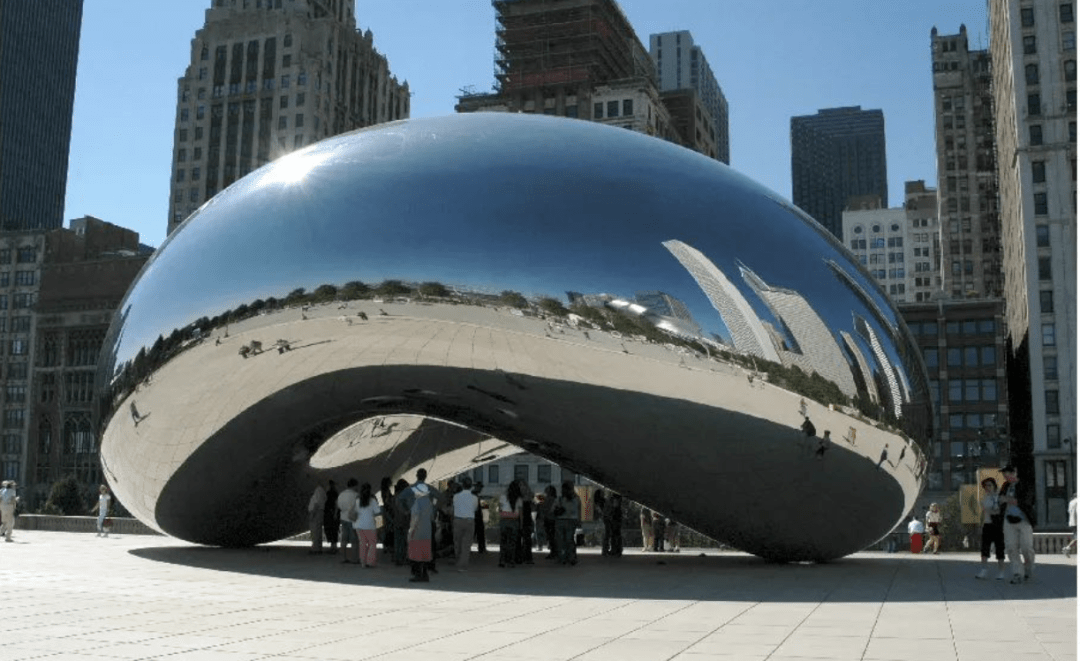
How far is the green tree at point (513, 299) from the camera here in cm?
1198

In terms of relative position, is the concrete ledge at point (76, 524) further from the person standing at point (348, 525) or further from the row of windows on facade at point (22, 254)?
the row of windows on facade at point (22, 254)

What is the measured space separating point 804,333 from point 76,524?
82.8 feet

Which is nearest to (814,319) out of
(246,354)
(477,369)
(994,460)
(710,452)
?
(710,452)

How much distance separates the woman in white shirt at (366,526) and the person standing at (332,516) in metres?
2.26

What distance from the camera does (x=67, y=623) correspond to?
8789 mm

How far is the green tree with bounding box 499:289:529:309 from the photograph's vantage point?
12.0 metres

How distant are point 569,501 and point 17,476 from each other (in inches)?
4270

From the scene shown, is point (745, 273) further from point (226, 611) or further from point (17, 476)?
point (17, 476)

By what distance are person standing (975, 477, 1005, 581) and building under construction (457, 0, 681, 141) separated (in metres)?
97.1

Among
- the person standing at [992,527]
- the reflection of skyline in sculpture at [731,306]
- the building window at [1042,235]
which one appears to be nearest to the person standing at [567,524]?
the reflection of skyline in sculpture at [731,306]

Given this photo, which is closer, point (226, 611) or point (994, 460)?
point (226, 611)

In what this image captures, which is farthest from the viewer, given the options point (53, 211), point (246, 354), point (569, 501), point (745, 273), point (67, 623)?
point (53, 211)

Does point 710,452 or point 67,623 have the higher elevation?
point 710,452

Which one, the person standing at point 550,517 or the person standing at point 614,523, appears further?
the person standing at point 614,523
